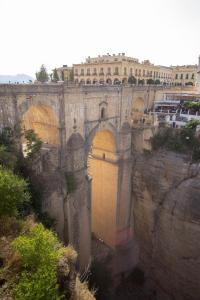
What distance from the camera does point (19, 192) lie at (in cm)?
1055

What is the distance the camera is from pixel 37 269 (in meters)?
7.50

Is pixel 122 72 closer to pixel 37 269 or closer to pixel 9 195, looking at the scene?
pixel 9 195

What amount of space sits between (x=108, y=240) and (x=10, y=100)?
17.5 metres

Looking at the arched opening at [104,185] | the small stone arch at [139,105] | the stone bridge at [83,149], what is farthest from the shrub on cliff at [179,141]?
the arched opening at [104,185]

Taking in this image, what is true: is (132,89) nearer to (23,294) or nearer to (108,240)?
(108,240)

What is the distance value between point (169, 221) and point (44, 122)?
14131mm

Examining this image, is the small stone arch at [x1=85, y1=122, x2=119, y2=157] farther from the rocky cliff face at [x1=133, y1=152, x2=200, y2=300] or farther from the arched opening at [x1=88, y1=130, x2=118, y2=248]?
the rocky cliff face at [x1=133, y1=152, x2=200, y2=300]

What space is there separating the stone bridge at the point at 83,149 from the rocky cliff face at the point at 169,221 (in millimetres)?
1547

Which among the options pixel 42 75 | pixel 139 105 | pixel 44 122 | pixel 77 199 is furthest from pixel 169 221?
pixel 42 75

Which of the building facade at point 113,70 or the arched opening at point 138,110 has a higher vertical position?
the building facade at point 113,70

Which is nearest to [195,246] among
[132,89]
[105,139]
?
[105,139]

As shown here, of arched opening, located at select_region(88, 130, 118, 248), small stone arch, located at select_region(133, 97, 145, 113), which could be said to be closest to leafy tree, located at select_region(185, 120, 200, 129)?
small stone arch, located at select_region(133, 97, 145, 113)

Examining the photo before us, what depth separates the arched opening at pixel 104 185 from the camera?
2381 cm

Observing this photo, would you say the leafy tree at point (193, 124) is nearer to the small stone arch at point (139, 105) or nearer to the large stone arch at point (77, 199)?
the small stone arch at point (139, 105)
